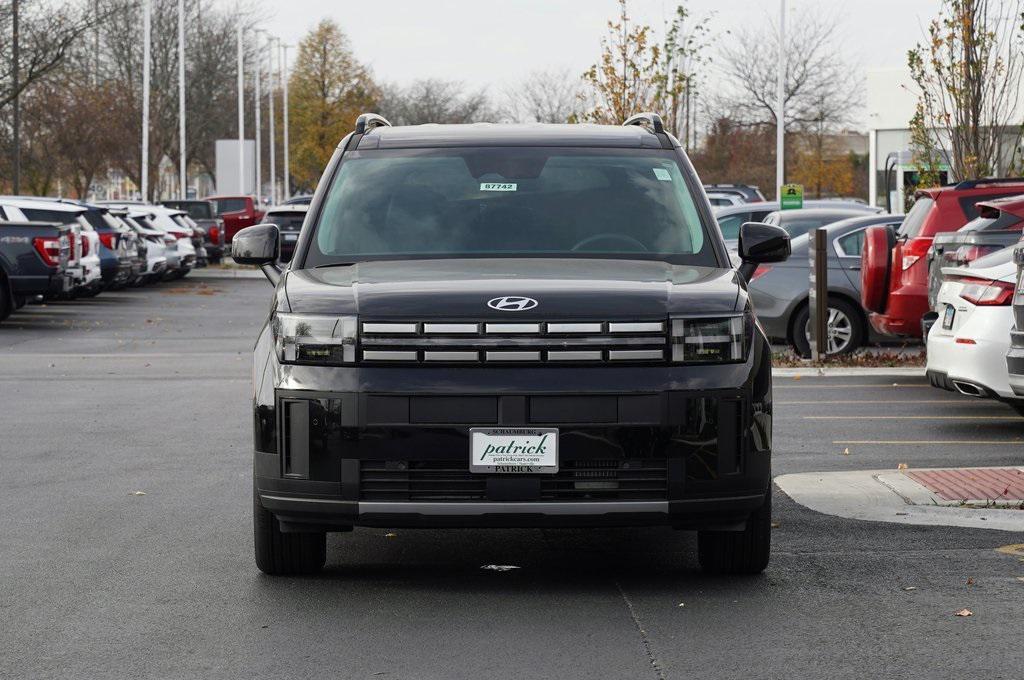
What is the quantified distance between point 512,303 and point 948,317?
19.6ft

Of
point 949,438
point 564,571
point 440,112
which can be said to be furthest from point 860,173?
point 564,571

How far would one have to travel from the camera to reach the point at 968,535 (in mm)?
7695

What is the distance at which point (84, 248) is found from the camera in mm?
25812

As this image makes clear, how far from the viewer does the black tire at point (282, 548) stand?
22.1 feet

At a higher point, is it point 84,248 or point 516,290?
point 516,290

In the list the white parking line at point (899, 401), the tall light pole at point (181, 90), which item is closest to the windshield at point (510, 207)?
the white parking line at point (899, 401)

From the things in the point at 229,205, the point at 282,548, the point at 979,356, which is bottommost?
the point at 282,548

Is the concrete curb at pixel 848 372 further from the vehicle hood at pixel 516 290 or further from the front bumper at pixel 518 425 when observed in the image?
the front bumper at pixel 518 425

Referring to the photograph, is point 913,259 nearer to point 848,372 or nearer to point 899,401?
point 899,401

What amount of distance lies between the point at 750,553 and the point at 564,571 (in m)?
0.79

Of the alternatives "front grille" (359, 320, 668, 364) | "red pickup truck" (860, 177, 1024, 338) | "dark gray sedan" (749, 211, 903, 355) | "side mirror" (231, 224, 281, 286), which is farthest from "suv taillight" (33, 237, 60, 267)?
"front grille" (359, 320, 668, 364)

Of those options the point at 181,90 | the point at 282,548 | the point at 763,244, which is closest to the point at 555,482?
the point at 282,548

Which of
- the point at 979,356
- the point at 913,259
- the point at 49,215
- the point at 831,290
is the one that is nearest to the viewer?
the point at 979,356

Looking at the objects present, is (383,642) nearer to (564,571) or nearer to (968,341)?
(564,571)
